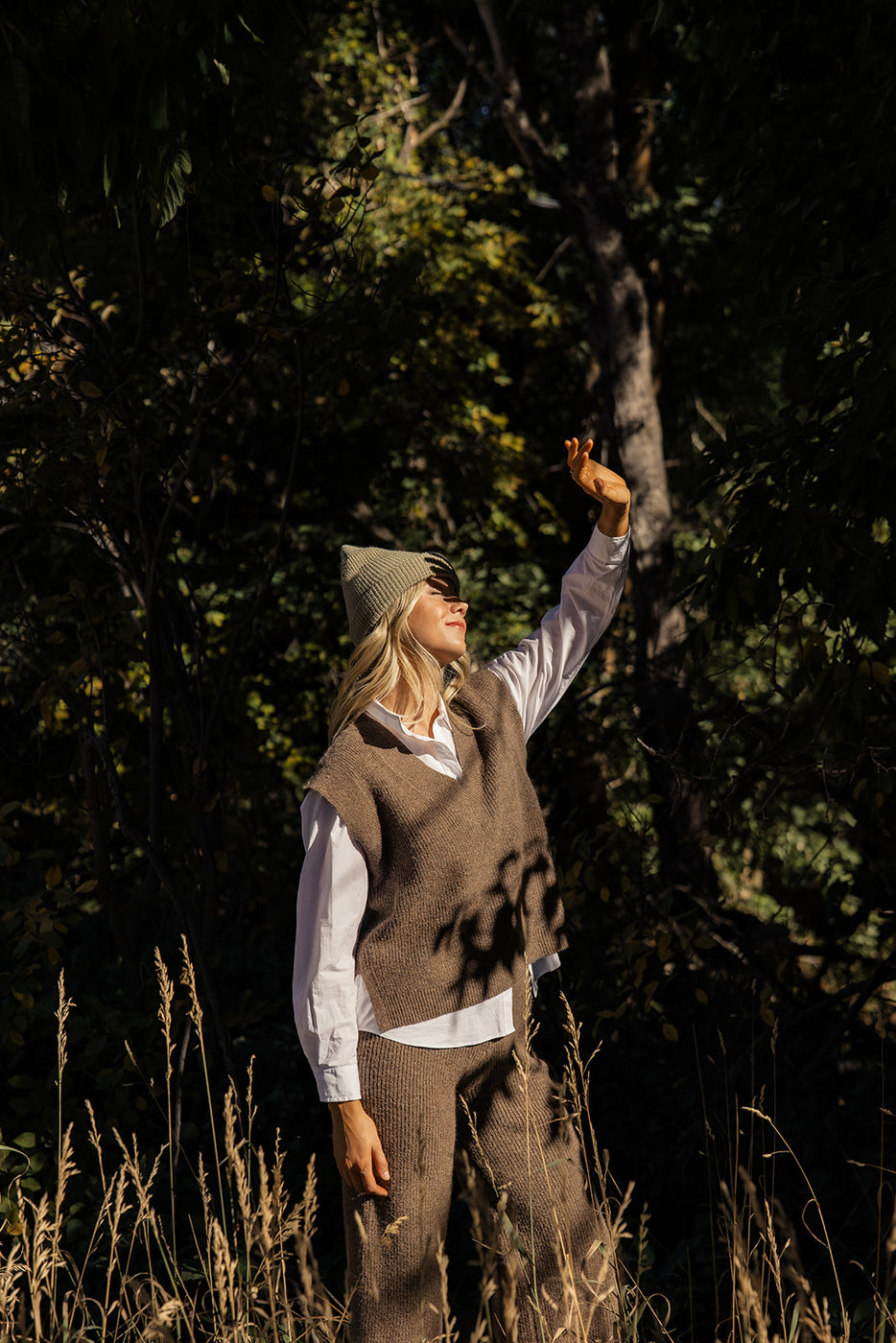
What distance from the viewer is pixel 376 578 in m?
2.35

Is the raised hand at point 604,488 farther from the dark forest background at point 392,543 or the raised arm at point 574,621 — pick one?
the dark forest background at point 392,543

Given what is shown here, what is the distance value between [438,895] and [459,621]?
0.60 m

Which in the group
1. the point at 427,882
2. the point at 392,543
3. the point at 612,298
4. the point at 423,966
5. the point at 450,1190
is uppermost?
the point at 612,298

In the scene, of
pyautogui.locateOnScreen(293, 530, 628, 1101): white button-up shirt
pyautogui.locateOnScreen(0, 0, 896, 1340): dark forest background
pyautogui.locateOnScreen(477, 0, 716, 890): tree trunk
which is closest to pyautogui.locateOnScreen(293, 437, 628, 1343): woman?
pyautogui.locateOnScreen(293, 530, 628, 1101): white button-up shirt

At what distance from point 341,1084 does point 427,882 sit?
39cm

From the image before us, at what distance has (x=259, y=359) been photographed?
4988 millimetres

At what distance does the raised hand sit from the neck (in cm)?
51

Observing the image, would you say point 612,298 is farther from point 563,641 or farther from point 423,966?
point 423,966

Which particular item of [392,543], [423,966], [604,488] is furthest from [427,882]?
[392,543]

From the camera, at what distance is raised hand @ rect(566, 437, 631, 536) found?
231 cm

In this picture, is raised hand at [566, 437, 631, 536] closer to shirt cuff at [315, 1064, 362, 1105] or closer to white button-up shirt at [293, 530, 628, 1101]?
white button-up shirt at [293, 530, 628, 1101]

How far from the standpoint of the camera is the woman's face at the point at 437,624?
2340 mm

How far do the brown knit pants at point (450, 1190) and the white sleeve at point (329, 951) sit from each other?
8 centimetres

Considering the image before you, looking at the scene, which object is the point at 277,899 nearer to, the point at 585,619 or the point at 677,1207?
the point at 677,1207
